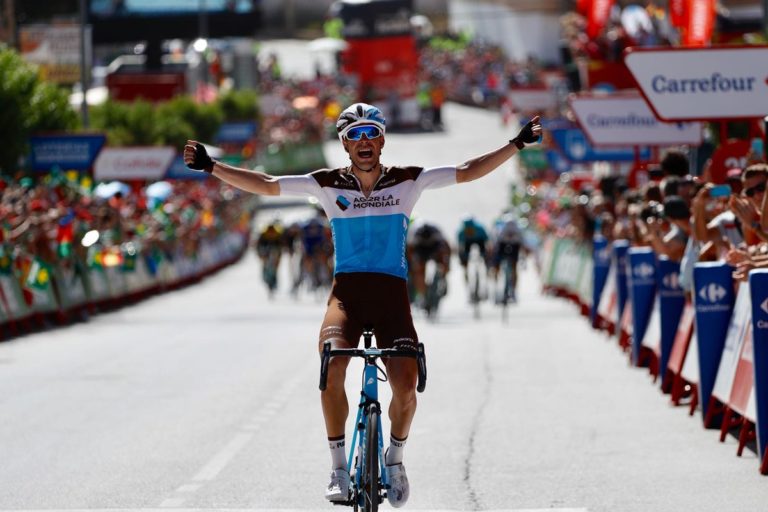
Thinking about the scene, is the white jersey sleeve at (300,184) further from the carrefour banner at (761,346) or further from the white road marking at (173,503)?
the carrefour banner at (761,346)

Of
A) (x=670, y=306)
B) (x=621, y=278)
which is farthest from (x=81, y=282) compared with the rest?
(x=670, y=306)

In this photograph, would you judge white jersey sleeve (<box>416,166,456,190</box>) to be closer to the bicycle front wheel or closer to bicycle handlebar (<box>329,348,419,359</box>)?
bicycle handlebar (<box>329,348,419,359</box>)

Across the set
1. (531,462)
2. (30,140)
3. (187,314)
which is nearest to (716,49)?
(531,462)

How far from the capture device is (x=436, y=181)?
9820mm

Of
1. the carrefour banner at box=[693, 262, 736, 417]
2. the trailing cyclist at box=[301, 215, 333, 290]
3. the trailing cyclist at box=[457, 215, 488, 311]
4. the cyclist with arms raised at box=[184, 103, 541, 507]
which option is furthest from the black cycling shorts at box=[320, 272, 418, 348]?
the trailing cyclist at box=[301, 215, 333, 290]

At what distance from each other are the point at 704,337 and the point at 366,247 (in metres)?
4.70

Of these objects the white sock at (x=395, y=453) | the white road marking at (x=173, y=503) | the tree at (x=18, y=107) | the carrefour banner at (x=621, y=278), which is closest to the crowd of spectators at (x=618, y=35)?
the tree at (x=18, y=107)

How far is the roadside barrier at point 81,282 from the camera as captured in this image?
25.9m

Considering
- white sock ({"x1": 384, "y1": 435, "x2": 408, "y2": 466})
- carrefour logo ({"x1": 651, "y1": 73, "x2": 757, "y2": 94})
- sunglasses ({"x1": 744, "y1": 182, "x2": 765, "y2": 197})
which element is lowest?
white sock ({"x1": 384, "y1": 435, "x2": 408, "y2": 466})

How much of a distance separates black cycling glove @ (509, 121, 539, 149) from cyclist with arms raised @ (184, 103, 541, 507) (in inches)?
0.4

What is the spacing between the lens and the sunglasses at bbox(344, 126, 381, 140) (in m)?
9.42

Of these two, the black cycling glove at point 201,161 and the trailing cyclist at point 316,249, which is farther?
the trailing cyclist at point 316,249

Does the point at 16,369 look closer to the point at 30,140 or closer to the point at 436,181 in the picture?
the point at 436,181

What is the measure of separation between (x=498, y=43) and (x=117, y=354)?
91.6m
